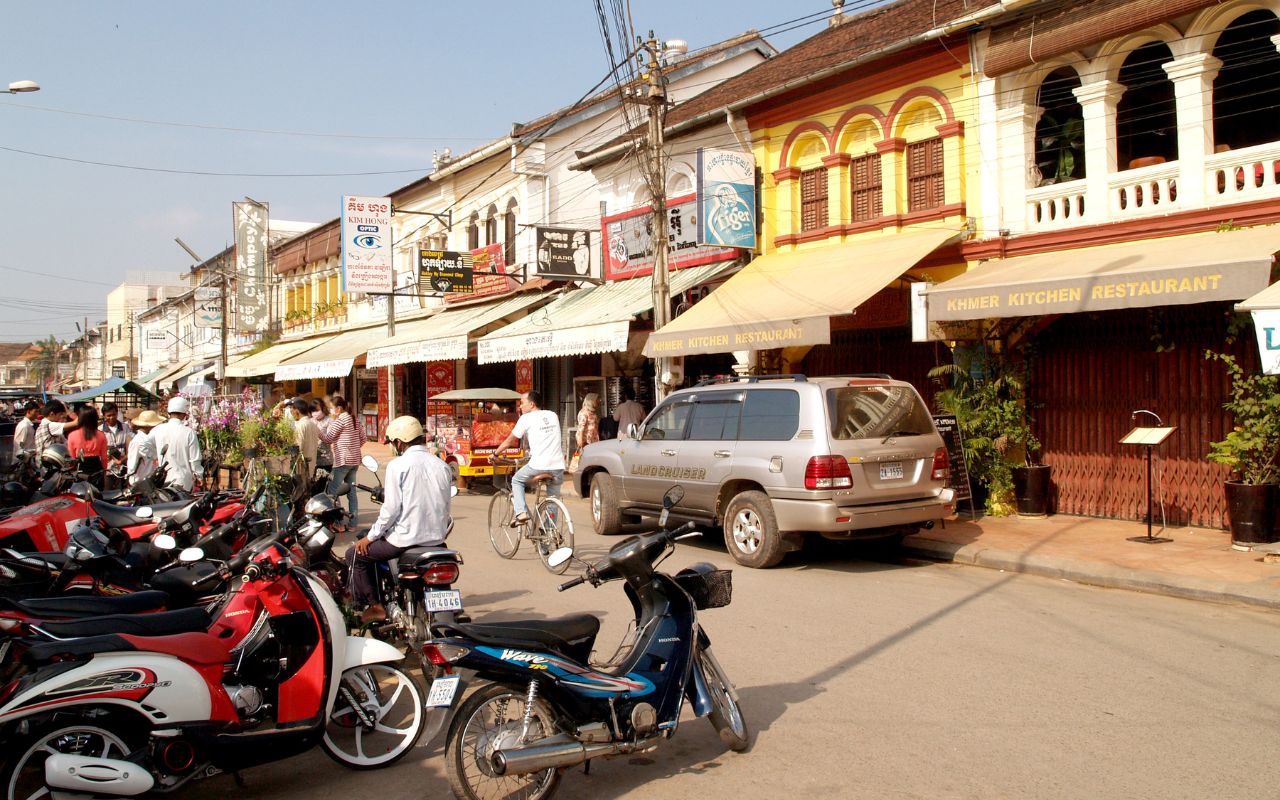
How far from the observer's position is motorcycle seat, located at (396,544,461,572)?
18.8 feet

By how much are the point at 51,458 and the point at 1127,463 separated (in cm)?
1237

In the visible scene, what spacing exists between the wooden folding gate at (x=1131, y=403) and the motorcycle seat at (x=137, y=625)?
10.8 metres

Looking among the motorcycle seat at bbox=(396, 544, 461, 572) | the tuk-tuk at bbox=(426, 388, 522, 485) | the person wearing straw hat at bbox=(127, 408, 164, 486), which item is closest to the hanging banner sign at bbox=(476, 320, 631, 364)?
the tuk-tuk at bbox=(426, 388, 522, 485)

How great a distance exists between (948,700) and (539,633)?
8.84 feet

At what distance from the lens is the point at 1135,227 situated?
459 inches

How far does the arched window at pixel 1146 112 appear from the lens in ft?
39.8

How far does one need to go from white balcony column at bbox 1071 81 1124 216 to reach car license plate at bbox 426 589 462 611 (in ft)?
33.6

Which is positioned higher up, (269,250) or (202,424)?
(269,250)

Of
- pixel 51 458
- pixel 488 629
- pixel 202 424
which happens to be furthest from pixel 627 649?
pixel 202 424

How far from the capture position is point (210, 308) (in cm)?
4066

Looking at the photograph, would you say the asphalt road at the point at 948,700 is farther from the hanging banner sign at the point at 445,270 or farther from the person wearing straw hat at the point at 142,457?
the hanging banner sign at the point at 445,270

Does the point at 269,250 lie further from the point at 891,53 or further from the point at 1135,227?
the point at 1135,227

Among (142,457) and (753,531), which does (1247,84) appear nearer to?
(753,531)

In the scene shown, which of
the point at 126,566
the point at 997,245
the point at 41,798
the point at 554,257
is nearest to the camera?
the point at 41,798
